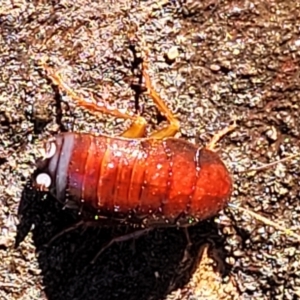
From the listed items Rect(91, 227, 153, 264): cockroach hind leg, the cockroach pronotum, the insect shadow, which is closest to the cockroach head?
the cockroach pronotum

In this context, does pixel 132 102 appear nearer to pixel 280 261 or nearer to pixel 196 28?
pixel 196 28

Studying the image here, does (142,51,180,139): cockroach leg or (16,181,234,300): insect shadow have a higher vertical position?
(142,51,180,139): cockroach leg

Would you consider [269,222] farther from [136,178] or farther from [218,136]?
[136,178]

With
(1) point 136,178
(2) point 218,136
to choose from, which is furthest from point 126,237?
(2) point 218,136

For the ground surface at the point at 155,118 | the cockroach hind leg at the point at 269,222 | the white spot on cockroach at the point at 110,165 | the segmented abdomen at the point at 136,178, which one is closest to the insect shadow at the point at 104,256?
the ground surface at the point at 155,118

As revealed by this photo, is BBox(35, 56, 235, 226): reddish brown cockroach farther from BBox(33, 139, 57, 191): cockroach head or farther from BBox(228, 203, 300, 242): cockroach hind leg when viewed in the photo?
BBox(228, 203, 300, 242): cockroach hind leg

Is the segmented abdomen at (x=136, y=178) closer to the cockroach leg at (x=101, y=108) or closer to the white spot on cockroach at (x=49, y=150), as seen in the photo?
the white spot on cockroach at (x=49, y=150)

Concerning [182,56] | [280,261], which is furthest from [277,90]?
[280,261]
